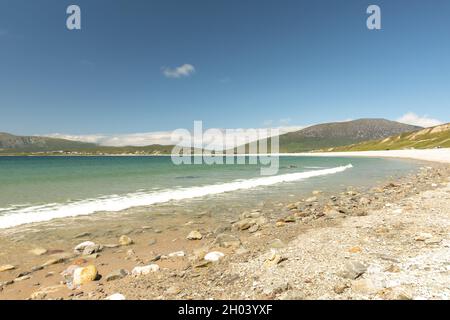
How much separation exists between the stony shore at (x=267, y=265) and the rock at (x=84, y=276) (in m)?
0.03

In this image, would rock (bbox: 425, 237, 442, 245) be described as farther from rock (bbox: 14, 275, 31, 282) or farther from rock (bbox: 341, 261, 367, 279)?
rock (bbox: 14, 275, 31, 282)

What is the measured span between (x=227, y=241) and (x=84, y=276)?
5.21m

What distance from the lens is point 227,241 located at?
10.5 m

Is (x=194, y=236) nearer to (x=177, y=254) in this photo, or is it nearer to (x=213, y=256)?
(x=177, y=254)

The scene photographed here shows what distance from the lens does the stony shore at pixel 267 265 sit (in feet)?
18.7

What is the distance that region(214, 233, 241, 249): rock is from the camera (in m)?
10.1

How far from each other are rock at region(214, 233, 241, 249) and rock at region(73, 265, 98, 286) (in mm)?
4574

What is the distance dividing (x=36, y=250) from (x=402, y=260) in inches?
488

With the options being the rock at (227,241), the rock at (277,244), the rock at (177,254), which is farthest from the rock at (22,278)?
the rock at (277,244)

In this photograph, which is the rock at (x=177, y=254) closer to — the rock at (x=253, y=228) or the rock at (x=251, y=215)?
the rock at (x=253, y=228)

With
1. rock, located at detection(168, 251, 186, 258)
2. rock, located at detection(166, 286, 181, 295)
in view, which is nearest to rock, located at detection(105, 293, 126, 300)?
rock, located at detection(166, 286, 181, 295)

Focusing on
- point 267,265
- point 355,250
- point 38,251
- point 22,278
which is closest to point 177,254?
point 267,265
